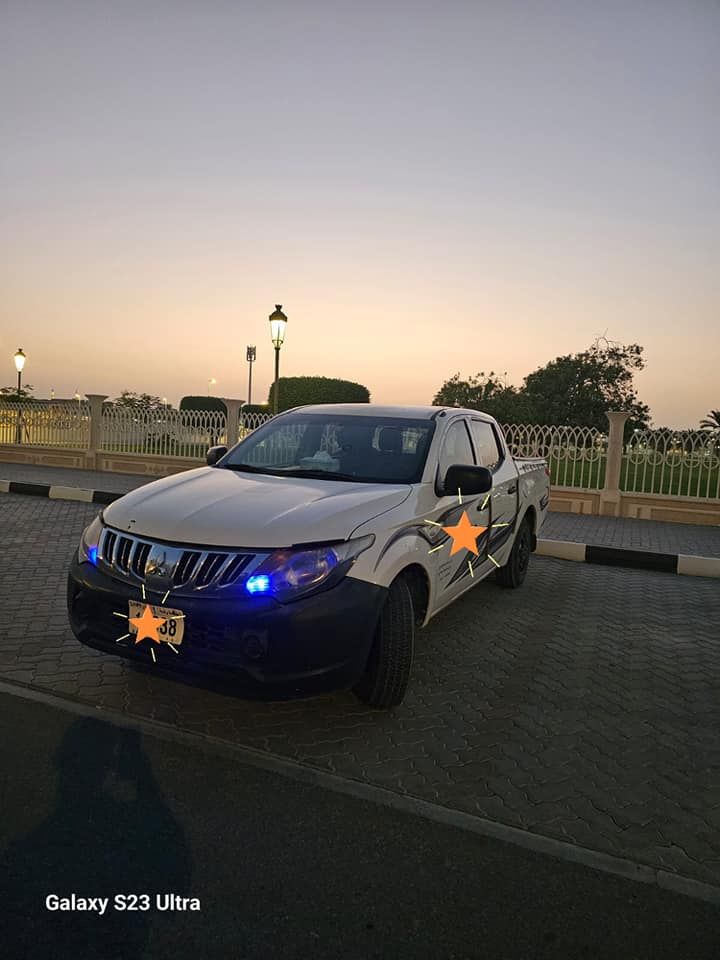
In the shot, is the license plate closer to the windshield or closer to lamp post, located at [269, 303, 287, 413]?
the windshield

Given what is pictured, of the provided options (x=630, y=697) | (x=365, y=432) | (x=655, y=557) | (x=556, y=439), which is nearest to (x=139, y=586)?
(x=365, y=432)

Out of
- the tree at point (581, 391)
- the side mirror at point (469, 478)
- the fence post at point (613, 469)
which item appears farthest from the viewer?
the tree at point (581, 391)

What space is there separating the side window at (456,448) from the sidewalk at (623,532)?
4.76 meters

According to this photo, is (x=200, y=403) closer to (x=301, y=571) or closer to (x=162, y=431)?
(x=162, y=431)

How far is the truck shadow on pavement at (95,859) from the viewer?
2125 millimetres

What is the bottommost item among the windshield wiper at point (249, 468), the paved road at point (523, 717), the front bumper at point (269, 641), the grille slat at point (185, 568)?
the paved road at point (523, 717)

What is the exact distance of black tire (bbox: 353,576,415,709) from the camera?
Result: 3.67 meters

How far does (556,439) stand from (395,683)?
10.9 metres

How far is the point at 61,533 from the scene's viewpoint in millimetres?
9062

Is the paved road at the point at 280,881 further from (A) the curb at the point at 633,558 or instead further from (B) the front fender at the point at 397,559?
(A) the curb at the point at 633,558

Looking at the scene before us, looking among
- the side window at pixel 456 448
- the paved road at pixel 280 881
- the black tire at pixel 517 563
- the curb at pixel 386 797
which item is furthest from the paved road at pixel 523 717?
the side window at pixel 456 448

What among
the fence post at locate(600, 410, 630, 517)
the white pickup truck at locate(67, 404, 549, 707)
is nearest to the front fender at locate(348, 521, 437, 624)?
the white pickup truck at locate(67, 404, 549, 707)

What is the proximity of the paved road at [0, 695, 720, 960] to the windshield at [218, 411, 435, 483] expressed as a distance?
1996mm

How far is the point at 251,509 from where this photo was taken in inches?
142
